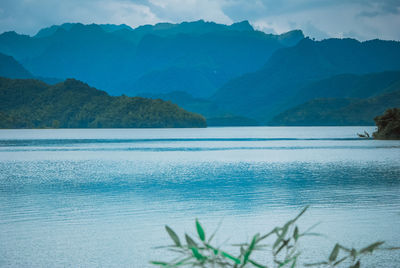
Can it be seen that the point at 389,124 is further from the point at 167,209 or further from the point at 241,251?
the point at 241,251

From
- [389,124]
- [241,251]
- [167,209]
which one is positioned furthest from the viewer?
[389,124]

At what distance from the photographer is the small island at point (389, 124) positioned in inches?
3755

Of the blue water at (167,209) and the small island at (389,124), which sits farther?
the small island at (389,124)

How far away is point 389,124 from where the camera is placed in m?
102

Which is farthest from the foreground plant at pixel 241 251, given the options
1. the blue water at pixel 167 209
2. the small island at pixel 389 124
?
the small island at pixel 389 124

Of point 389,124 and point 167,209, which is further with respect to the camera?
point 389,124

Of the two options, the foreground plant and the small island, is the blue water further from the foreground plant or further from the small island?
the small island

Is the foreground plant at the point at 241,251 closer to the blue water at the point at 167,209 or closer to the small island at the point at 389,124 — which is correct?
the blue water at the point at 167,209

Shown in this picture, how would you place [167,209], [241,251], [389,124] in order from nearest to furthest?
1. [241,251]
2. [167,209]
3. [389,124]

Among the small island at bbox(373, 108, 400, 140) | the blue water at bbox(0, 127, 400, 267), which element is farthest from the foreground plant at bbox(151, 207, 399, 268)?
the small island at bbox(373, 108, 400, 140)

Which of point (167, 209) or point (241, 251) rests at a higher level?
point (167, 209)

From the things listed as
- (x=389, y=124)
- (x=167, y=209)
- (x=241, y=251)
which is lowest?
(x=241, y=251)

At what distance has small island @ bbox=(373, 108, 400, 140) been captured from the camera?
9538cm

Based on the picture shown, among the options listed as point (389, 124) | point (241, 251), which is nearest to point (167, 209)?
point (241, 251)
